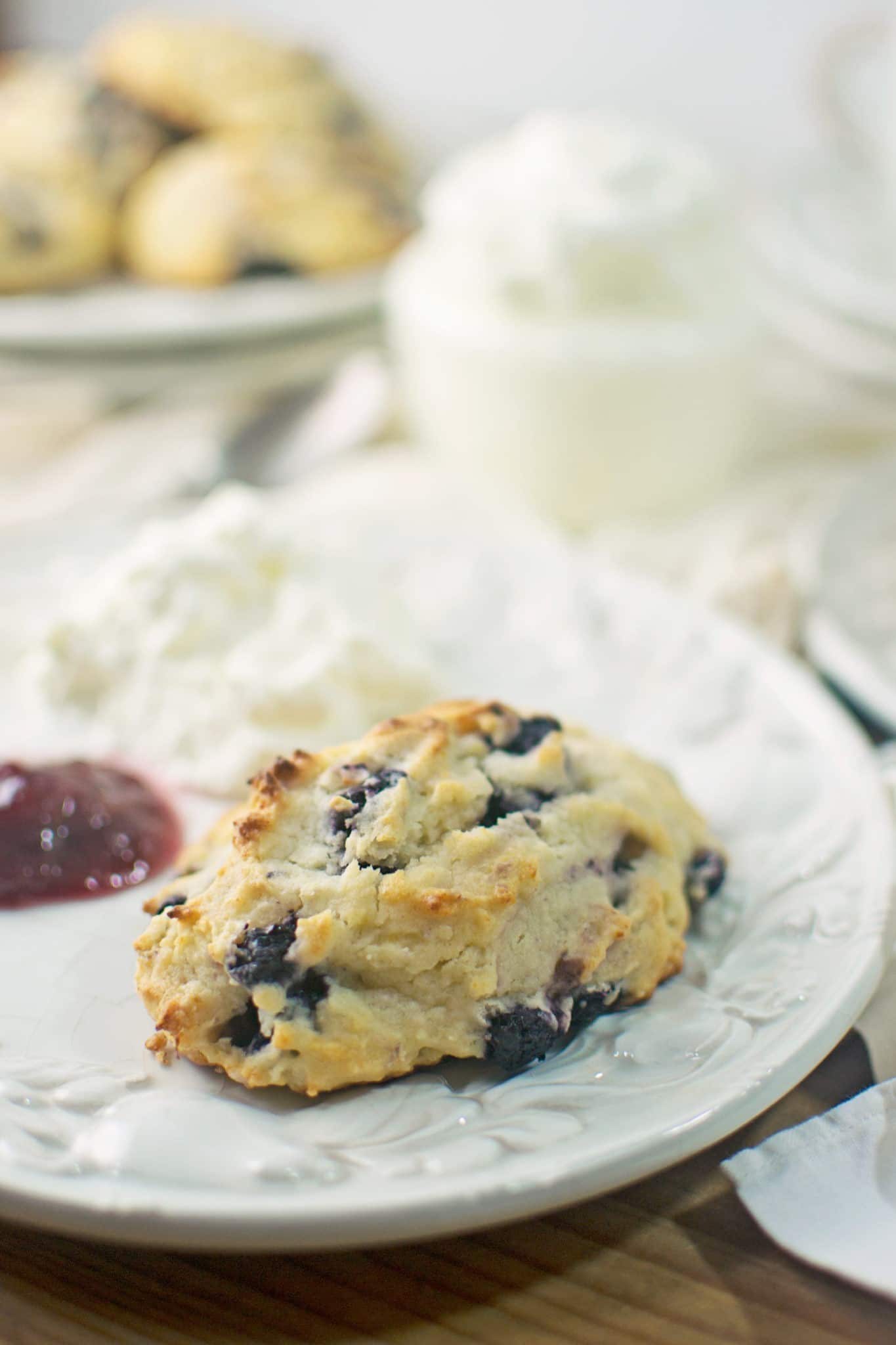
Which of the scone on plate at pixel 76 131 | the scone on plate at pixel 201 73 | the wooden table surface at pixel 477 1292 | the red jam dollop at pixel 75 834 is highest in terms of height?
the scone on plate at pixel 201 73

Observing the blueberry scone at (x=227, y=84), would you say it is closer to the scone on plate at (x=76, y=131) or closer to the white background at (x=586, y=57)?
the scone on plate at (x=76, y=131)

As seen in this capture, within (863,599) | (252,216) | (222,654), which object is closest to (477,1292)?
(222,654)

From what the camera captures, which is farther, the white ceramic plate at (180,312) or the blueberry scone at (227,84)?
the blueberry scone at (227,84)

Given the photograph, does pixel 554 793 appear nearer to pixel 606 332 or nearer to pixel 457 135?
pixel 606 332

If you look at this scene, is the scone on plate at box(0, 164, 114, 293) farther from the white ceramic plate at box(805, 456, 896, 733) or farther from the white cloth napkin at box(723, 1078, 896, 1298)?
the white cloth napkin at box(723, 1078, 896, 1298)

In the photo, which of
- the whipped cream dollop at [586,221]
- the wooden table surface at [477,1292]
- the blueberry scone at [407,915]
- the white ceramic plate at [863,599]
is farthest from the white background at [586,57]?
the wooden table surface at [477,1292]

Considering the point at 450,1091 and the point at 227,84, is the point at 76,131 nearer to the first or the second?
the point at 227,84
